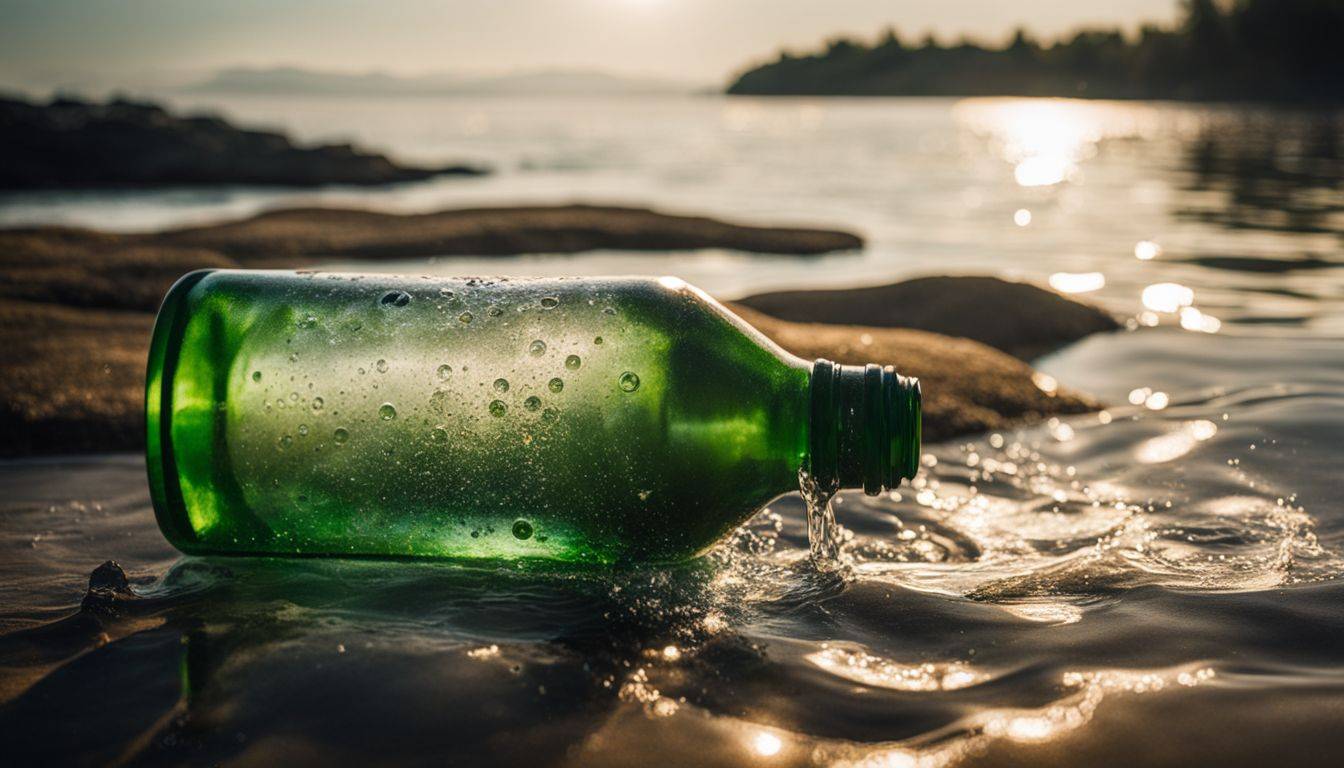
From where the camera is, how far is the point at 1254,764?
3.90 ft

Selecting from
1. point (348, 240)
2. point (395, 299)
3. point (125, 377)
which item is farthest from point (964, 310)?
point (348, 240)

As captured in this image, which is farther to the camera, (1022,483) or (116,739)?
(1022,483)

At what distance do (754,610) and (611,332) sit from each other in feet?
1.44

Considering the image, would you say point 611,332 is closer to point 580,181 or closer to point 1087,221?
point 1087,221

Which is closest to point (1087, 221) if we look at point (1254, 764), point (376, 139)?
point (1254, 764)

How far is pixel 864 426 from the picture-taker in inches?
64.0

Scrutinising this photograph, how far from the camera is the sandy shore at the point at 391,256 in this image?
3.02 metres

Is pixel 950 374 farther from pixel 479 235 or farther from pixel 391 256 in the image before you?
pixel 479 235

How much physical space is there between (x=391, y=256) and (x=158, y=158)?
50.4 feet

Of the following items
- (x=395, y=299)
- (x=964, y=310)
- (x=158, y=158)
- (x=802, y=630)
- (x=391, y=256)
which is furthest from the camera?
(x=158, y=158)

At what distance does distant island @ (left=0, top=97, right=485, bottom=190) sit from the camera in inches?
790

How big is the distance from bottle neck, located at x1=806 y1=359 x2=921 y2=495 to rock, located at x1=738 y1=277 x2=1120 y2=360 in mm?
2931

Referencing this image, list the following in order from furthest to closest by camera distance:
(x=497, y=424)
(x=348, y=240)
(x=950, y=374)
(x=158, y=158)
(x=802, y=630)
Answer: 1. (x=158, y=158)
2. (x=348, y=240)
3. (x=950, y=374)
4. (x=497, y=424)
5. (x=802, y=630)

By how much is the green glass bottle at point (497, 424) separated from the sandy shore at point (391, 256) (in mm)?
1275
